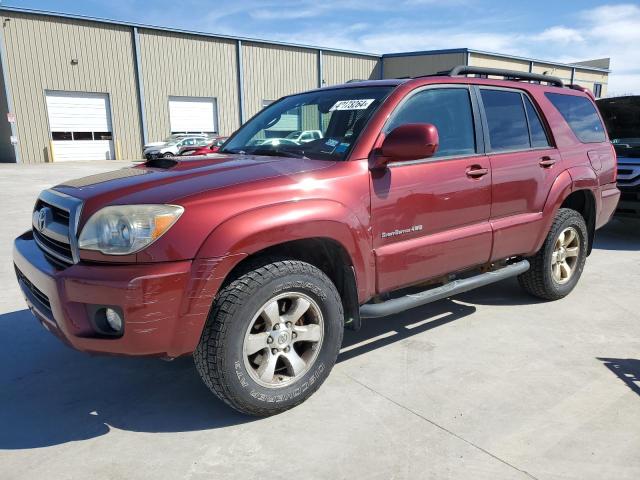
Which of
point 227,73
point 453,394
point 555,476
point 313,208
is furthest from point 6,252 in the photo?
point 227,73

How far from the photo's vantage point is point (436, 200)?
3.24 meters

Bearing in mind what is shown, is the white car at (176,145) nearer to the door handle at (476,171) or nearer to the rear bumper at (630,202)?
the rear bumper at (630,202)

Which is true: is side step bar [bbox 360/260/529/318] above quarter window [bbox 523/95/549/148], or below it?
below

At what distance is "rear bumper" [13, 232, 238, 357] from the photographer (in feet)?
7.35

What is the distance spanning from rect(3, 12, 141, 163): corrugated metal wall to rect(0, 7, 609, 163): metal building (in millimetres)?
49

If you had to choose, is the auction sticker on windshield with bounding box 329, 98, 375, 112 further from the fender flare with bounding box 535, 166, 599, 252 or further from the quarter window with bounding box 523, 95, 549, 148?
the fender flare with bounding box 535, 166, 599, 252

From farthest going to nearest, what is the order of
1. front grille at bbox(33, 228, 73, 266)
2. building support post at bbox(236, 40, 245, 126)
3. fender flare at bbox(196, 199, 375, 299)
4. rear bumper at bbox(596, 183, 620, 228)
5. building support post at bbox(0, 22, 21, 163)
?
building support post at bbox(236, 40, 245, 126), building support post at bbox(0, 22, 21, 163), rear bumper at bbox(596, 183, 620, 228), front grille at bbox(33, 228, 73, 266), fender flare at bbox(196, 199, 375, 299)

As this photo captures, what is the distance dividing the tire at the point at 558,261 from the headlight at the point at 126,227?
325 centimetres

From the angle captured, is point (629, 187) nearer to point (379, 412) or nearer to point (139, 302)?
point (379, 412)

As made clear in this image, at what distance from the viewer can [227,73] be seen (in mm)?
31406

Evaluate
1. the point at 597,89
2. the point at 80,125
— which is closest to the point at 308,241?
the point at 80,125

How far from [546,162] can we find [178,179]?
2.96 m

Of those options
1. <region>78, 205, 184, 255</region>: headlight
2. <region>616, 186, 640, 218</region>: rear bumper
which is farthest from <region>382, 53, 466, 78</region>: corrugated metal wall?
<region>78, 205, 184, 255</region>: headlight

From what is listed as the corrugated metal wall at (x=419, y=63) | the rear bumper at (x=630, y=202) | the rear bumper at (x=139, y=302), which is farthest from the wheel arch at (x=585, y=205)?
the corrugated metal wall at (x=419, y=63)
